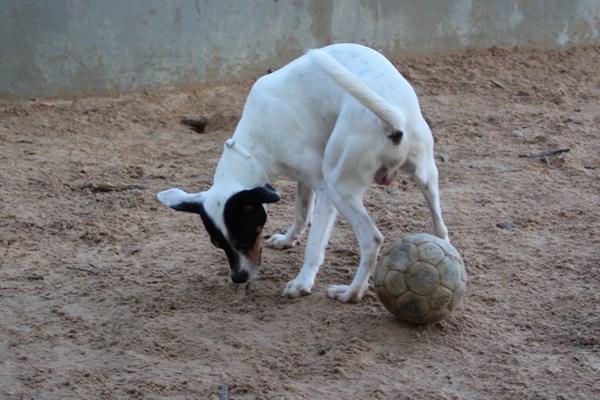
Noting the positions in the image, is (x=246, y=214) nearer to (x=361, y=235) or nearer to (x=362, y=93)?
(x=361, y=235)

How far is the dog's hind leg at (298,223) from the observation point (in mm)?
6066

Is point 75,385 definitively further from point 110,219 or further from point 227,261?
point 110,219

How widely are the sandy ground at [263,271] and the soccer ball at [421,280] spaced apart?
0.51 ft

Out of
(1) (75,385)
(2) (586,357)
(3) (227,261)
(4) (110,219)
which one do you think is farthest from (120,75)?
(2) (586,357)

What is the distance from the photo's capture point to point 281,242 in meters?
6.21

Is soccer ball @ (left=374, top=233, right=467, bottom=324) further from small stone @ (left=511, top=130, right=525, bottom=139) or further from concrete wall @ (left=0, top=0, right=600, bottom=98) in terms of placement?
concrete wall @ (left=0, top=0, right=600, bottom=98)

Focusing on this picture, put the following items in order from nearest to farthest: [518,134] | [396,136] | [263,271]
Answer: [396,136] < [263,271] < [518,134]

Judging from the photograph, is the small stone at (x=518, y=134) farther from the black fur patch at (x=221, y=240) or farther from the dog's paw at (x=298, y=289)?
the black fur patch at (x=221, y=240)

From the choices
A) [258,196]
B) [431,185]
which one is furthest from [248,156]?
[431,185]

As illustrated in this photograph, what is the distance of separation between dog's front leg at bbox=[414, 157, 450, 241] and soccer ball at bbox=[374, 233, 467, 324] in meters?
Answer: 0.51

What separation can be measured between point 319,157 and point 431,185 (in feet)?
2.05

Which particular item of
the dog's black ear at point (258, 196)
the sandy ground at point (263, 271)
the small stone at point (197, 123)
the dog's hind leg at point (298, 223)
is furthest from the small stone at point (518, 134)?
the dog's black ear at point (258, 196)

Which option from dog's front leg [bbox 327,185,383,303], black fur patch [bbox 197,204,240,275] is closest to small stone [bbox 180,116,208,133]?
black fur patch [bbox 197,204,240,275]

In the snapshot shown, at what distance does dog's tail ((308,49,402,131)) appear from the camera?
195 inches
